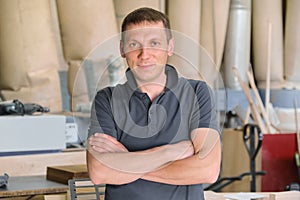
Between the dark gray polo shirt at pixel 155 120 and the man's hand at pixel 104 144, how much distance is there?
17mm

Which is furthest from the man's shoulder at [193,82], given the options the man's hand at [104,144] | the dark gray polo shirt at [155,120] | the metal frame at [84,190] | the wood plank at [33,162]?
the wood plank at [33,162]

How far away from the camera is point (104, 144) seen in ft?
5.85

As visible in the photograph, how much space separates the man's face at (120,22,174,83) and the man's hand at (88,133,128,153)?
0.20 meters

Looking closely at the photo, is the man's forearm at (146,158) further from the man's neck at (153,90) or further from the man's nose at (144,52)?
the man's nose at (144,52)

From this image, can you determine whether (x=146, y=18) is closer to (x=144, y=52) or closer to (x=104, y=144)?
(x=144, y=52)

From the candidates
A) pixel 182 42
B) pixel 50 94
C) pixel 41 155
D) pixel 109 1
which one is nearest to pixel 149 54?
pixel 182 42

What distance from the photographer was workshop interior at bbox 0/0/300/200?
2184 mm

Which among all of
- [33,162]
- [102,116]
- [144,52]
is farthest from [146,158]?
[33,162]

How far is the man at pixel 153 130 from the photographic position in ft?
5.67

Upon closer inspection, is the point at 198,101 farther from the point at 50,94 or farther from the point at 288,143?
the point at 288,143

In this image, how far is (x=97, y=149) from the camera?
5.90 ft

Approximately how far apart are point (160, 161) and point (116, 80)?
1.52 ft

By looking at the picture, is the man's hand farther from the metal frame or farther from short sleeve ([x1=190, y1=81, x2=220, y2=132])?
the metal frame

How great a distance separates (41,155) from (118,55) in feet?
3.94
